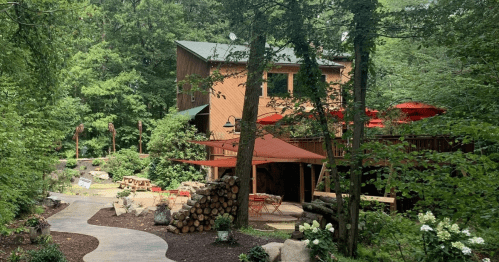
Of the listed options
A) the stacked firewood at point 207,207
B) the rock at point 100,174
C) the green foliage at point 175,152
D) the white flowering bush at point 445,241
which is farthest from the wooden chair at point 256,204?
the rock at point 100,174

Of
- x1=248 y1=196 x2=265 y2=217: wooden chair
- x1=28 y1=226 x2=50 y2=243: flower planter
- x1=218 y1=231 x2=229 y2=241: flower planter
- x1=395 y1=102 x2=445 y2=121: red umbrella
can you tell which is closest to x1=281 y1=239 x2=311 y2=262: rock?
x1=218 y1=231 x2=229 y2=241: flower planter

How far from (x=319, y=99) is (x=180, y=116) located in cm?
1541

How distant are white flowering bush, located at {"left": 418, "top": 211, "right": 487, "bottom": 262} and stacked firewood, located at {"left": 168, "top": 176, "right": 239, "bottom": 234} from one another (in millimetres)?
5701

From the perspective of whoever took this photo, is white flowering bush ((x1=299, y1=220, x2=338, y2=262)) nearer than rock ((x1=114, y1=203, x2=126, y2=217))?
Yes

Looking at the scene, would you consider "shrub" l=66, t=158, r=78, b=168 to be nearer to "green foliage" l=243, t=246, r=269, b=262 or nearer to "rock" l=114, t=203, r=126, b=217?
"rock" l=114, t=203, r=126, b=217

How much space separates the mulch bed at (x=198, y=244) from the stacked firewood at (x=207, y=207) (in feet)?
0.82

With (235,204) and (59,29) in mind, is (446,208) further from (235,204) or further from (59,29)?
(59,29)

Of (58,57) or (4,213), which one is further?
(58,57)

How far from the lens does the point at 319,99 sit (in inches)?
268

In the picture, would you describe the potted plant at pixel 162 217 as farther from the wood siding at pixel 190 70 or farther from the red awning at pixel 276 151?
the wood siding at pixel 190 70

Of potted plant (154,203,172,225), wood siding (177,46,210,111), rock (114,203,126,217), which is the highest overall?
wood siding (177,46,210,111)

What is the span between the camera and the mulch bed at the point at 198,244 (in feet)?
23.8

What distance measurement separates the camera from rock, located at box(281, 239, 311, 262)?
250 inches

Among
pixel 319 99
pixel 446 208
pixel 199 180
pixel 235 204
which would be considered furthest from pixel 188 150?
pixel 446 208
